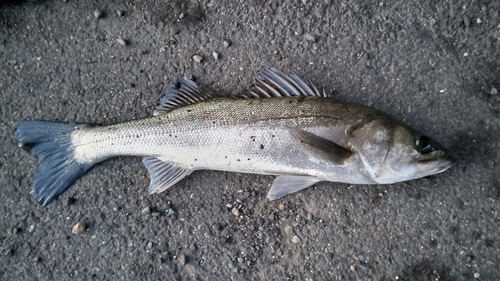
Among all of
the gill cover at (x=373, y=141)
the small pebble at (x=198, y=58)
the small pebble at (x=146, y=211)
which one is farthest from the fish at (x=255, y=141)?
the small pebble at (x=198, y=58)

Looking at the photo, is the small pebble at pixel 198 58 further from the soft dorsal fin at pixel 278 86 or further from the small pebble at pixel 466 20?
the small pebble at pixel 466 20

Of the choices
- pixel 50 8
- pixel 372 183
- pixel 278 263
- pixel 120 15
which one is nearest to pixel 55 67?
pixel 50 8

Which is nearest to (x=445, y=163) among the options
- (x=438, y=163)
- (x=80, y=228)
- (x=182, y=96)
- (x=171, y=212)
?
(x=438, y=163)

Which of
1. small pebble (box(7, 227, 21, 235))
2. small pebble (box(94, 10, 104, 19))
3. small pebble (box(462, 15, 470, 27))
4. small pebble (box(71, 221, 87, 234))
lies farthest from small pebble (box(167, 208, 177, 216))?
small pebble (box(462, 15, 470, 27))

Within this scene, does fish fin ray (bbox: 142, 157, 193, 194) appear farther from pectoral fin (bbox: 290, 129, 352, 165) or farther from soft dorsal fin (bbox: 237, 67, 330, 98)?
pectoral fin (bbox: 290, 129, 352, 165)

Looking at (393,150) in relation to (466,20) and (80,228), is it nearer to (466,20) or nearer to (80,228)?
(466,20)

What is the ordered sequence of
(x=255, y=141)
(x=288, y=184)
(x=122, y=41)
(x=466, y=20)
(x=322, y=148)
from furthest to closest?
(x=122, y=41), (x=466, y=20), (x=288, y=184), (x=255, y=141), (x=322, y=148)
